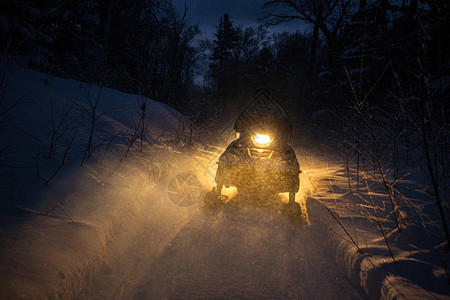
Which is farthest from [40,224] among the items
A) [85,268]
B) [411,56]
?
[411,56]

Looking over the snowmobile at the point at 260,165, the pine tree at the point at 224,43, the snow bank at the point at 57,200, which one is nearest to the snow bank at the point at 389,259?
the snowmobile at the point at 260,165

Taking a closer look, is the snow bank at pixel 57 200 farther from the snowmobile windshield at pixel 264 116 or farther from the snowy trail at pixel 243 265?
the snowmobile windshield at pixel 264 116

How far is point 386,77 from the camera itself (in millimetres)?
8680

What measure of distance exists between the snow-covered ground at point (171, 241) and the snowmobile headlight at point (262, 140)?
3.73ft

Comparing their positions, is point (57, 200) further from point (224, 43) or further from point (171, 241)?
point (224, 43)

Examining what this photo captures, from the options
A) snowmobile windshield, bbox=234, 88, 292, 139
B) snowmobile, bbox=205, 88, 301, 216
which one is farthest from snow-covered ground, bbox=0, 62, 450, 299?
snowmobile windshield, bbox=234, 88, 292, 139

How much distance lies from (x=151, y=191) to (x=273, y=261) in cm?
250

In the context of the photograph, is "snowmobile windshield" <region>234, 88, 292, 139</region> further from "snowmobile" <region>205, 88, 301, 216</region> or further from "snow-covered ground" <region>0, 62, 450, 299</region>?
"snow-covered ground" <region>0, 62, 450, 299</region>

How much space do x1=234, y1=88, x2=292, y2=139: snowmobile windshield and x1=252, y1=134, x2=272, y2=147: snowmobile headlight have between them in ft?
1.10

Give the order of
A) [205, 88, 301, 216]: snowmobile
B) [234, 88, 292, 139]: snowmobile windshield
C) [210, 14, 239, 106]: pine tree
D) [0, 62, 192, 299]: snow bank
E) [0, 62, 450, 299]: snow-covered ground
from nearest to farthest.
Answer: [0, 62, 192, 299]: snow bank, [0, 62, 450, 299]: snow-covered ground, [205, 88, 301, 216]: snowmobile, [234, 88, 292, 139]: snowmobile windshield, [210, 14, 239, 106]: pine tree

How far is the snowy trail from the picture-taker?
188 cm

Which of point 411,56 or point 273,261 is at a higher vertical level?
point 411,56

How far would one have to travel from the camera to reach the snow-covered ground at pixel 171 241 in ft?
5.76

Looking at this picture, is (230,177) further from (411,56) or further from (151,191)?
(411,56)
